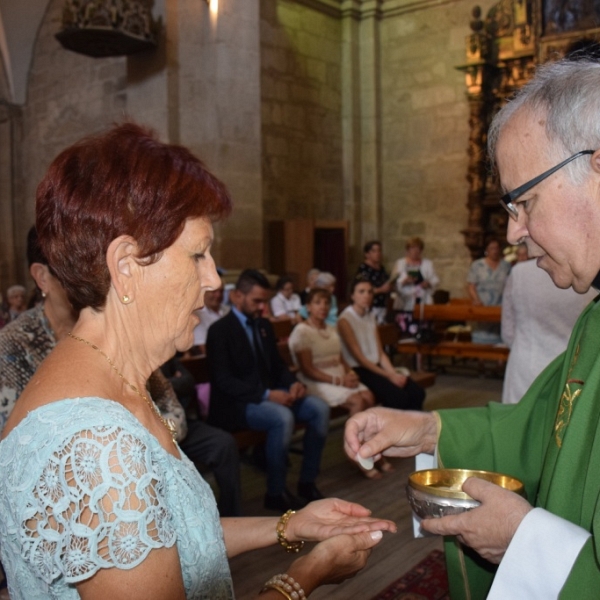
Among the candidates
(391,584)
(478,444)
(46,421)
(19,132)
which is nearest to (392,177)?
(19,132)

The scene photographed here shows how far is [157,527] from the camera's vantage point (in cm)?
123

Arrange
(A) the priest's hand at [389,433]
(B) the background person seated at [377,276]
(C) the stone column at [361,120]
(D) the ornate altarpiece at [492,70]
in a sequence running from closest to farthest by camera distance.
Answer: (A) the priest's hand at [389,433]
(B) the background person seated at [377,276]
(D) the ornate altarpiece at [492,70]
(C) the stone column at [361,120]

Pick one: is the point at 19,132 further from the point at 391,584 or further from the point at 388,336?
the point at 391,584

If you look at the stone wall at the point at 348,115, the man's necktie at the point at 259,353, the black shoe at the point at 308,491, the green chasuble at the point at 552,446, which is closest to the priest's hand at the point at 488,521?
the green chasuble at the point at 552,446

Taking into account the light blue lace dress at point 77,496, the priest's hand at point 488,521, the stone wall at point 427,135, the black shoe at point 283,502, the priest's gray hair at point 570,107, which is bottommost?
the black shoe at point 283,502

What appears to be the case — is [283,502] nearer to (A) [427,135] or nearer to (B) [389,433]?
(B) [389,433]

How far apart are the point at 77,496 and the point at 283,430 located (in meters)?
3.46

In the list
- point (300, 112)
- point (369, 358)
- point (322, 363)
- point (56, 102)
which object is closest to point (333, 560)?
point (322, 363)

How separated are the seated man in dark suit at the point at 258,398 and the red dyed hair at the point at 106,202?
10.6 ft

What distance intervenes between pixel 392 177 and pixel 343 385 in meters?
8.17

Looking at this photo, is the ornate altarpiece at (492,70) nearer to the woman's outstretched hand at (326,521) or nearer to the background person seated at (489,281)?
the background person seated at (489,281)

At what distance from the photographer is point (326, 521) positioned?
67.2 inches

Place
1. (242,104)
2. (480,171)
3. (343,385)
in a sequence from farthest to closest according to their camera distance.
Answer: (480,171), (242,104), (343,385)

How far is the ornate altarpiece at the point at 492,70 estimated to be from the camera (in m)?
11.1
